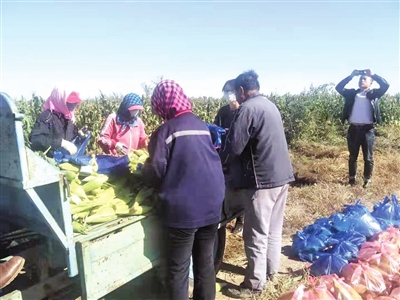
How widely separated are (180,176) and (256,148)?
103 centimetres

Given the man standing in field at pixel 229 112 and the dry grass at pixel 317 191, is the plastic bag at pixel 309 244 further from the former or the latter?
the man standing in field at pixel 229 112

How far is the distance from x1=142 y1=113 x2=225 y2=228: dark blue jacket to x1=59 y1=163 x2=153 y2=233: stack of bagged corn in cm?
22

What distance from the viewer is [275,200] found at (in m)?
3.60

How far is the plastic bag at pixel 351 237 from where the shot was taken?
4.27 metres

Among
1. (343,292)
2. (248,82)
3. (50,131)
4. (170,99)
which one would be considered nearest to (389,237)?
(343,292)

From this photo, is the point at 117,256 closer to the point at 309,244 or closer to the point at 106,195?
the point at 106,195

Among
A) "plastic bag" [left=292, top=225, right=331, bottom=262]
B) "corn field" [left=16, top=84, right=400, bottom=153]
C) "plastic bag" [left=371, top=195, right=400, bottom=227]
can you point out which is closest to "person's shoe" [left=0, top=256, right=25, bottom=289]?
"plastic bag" [left=292, top=225, right=331, bottom=262]

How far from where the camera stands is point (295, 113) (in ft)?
46.3

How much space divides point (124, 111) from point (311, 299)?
296cm

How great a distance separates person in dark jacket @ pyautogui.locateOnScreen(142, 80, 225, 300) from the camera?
8.88ft

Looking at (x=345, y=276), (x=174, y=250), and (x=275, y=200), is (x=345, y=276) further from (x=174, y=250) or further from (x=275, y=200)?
(x=174, y=250)

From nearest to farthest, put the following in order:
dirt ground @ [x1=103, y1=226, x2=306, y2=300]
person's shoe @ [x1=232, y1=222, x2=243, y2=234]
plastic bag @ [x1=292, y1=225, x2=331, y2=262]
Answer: dirt ground @ [x1=103, y1=226, x2=306, y2=300], plastic bag @ [x1=292, y1=225, x2=331, y2=262], person's shoe @ [x1=232, y1=222, x2=243, y2=234]

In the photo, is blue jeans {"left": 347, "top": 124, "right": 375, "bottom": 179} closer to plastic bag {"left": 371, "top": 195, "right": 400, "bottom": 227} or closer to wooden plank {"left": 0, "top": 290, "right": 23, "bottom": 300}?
plastic bag {"left": 371, "top": 195, "right": 400, "bottom": 227}

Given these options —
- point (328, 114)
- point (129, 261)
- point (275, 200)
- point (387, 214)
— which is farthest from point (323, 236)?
point (328, 114)
